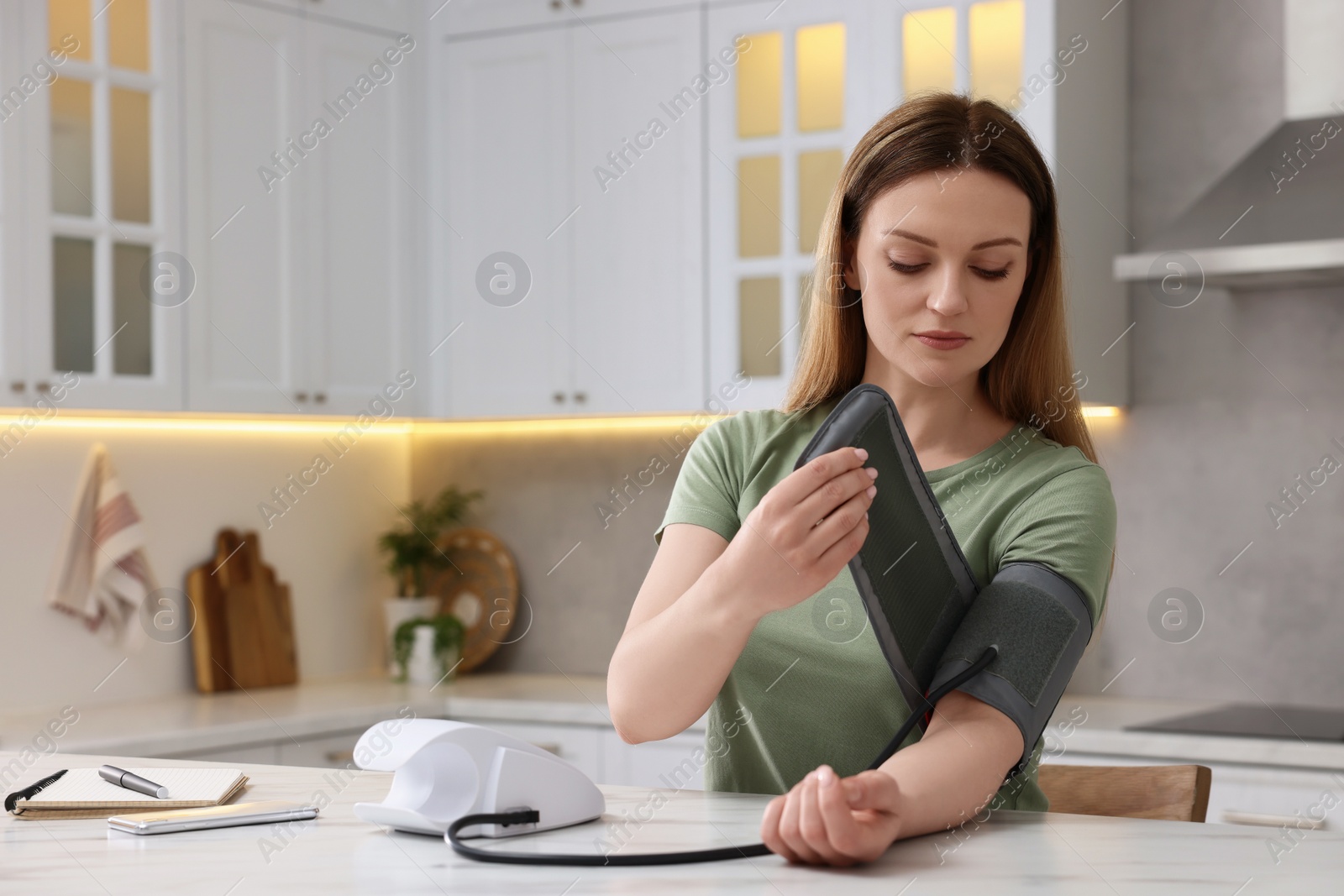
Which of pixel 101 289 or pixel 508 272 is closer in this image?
pixel 101 289

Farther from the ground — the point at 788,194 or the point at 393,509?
the point at 788,194

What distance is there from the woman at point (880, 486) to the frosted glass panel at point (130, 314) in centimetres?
174

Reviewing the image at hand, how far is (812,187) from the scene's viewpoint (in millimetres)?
2883

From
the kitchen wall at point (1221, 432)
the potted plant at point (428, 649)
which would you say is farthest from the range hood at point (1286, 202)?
the potted plant at point (428, 649)

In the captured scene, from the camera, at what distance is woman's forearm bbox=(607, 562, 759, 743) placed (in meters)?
0.99

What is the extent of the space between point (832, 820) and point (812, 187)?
2.18 m

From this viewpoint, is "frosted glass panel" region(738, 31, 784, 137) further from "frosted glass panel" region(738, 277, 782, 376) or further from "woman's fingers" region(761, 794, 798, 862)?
"woman's fingers" region(761, 794, 798, 862)

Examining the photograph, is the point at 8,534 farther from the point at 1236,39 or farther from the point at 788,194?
the point at 1236,39

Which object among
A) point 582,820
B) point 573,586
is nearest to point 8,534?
point 573,586

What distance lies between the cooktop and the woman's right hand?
1.74 meters

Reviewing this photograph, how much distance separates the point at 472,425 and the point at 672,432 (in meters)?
0.57

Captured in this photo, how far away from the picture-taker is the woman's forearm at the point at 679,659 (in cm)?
99

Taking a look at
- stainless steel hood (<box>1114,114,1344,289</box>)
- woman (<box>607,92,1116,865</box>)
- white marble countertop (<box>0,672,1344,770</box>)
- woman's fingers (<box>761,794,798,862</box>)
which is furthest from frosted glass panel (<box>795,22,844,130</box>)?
woman's fingers (<box>761,794,798,862</box>)

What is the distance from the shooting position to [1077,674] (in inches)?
117
